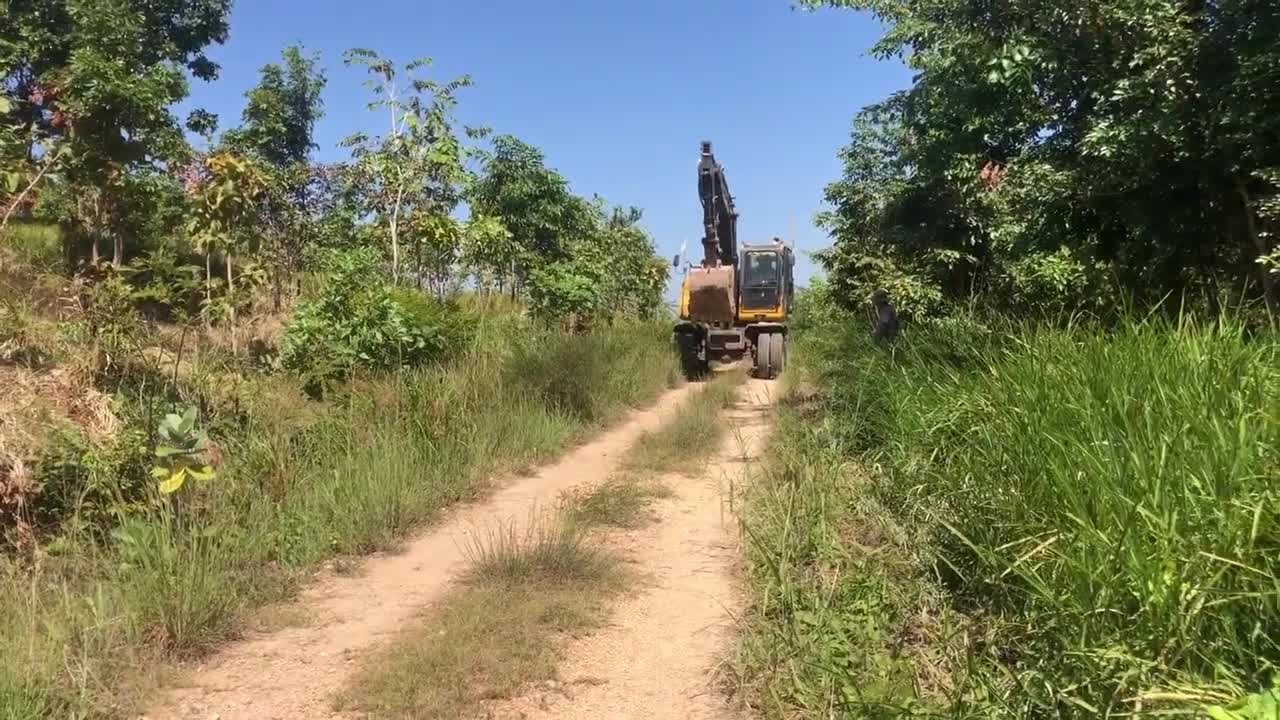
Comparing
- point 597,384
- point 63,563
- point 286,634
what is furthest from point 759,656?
point 597,384

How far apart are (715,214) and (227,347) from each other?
33.3 feet

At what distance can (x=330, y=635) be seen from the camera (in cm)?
432

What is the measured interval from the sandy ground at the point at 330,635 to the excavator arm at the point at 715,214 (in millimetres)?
10067

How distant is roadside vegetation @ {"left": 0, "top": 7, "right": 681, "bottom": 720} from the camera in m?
4.43

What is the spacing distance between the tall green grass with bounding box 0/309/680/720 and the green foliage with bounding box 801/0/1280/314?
5213mm

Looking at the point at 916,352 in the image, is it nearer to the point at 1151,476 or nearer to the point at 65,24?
the point at 1151,476

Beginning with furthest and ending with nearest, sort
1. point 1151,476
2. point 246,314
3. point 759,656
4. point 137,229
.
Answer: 1. point 137,229
2. point 246,314
3. point 759,656
4. point 1151,476

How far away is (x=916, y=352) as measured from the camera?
696 centimetres

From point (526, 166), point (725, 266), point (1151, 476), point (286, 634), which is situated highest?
point (526, 166)

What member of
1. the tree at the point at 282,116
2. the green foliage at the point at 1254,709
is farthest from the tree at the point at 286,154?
the green foliage at the point at 1254,709

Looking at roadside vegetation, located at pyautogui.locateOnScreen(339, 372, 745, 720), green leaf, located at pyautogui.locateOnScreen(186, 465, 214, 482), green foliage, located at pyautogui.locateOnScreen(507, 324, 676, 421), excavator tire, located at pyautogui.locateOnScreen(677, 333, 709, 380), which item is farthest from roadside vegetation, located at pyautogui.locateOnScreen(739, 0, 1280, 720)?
excavator tire, located at pyautogui.locateOnScreen(677, 333, 709, 380)

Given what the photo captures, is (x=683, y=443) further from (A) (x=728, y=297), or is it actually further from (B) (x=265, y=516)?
(A) (x=728, y=297)

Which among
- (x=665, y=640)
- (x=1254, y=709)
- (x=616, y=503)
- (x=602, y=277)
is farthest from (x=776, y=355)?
(x=1254, y=709)

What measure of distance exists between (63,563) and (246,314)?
6.47 m
